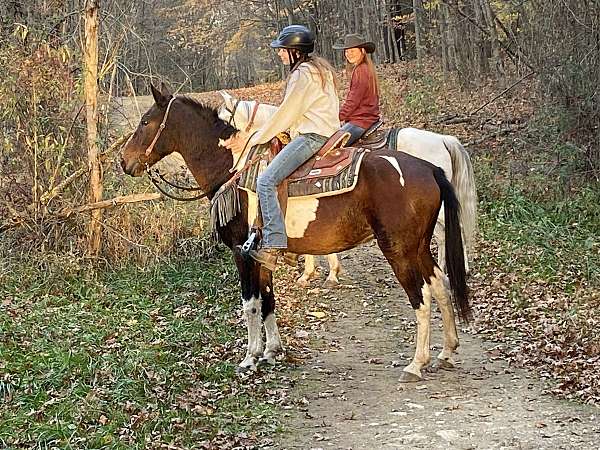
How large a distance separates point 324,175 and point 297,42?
1155mm

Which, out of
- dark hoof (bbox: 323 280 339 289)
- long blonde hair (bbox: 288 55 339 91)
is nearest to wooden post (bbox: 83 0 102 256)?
dark hoof (bbox: 323 280 339 289)

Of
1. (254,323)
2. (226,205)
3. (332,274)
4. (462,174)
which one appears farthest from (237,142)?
(332,274)

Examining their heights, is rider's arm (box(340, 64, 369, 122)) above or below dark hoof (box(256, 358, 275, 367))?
above

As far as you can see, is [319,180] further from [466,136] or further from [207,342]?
[466,136]

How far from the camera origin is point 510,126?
57.1 ft

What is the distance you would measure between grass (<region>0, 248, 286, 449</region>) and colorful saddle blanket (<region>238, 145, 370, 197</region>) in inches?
66.4

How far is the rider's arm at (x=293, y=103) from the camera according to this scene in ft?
22.5

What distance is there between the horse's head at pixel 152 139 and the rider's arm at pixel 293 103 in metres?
1.11

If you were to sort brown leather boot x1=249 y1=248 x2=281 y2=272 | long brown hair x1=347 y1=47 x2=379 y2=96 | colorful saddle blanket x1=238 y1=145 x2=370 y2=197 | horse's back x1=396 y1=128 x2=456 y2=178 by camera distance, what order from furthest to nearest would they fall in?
horse's back x1=396 y1=128 x2=456 y2=178
long brown hair x1=347 y1=47 x2=379 y2=96
brown leather boot x1=249 y1=248 x2=281 y2=272
colorful saddle blanket x1=238 y1=145 x2=370 y2=197

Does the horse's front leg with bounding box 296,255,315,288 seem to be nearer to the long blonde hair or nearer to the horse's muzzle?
the horse's muzzle

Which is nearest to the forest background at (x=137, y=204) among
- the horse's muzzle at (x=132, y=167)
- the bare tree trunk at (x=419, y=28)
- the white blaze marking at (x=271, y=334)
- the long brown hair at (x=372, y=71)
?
the white blaze marking at (x=271, y=334)

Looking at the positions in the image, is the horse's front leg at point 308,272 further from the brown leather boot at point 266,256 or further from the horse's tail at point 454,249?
the horse's tail at point 454,249

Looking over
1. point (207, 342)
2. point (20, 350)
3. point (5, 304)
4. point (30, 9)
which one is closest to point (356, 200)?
point (207, 342)

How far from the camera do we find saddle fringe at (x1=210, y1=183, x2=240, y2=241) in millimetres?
7277
